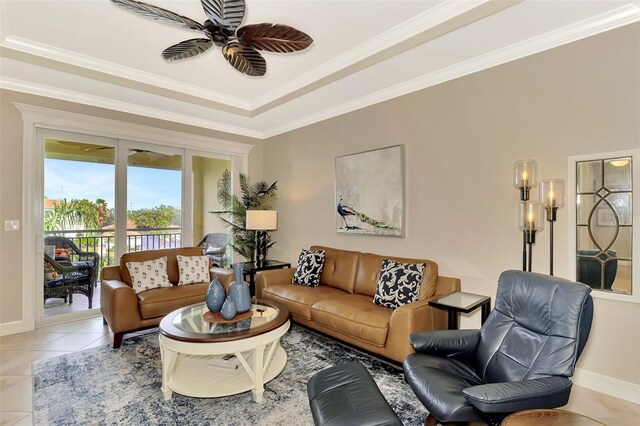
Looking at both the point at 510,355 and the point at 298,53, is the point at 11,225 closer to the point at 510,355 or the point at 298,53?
the point at 298,53

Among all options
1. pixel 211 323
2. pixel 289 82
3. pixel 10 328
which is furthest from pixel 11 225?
pixel 289 82

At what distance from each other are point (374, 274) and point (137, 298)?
101 inches

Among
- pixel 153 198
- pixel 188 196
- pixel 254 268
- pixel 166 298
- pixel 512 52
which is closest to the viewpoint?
pixel 512 52

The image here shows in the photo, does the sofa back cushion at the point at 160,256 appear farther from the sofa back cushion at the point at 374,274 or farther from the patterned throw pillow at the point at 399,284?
the patterned throw pillow at the point at 399,284

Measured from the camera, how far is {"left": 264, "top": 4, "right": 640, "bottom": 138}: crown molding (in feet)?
7.63

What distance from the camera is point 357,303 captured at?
10.3 ft

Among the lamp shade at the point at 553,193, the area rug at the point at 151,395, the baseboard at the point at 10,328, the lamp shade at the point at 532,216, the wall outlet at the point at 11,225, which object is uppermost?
the lamp shade at the point at 553,193

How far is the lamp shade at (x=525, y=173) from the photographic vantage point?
259 cm

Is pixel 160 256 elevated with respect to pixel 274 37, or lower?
lower

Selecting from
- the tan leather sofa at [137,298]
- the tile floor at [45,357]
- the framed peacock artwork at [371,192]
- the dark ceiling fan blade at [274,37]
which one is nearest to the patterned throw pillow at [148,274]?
the tan leather sofa at [137,298]

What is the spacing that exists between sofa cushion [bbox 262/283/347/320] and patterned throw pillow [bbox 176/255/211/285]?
824 mm

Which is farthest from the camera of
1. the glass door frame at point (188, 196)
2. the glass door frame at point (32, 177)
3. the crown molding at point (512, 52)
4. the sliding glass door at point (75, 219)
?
the glass door frame at point (188, 196)

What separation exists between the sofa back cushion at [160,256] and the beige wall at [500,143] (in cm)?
218

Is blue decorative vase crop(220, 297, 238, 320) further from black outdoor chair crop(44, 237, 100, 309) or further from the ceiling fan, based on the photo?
black outdoor chair crop(44, 237, 100, 309)
